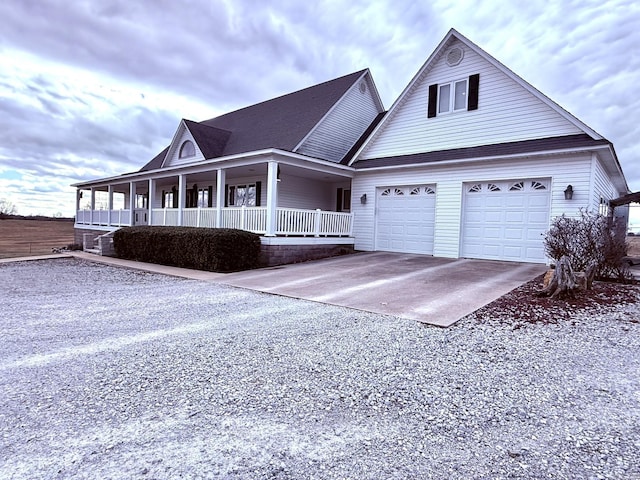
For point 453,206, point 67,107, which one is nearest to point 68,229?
point 67,107

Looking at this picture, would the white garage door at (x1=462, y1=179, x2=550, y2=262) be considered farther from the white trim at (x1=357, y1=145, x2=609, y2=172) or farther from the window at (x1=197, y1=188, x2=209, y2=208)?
the window at (x1=197, y1=188, x2=209, y2=208)

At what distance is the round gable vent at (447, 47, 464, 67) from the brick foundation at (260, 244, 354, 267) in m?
7.49

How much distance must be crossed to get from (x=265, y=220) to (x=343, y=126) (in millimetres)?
7007

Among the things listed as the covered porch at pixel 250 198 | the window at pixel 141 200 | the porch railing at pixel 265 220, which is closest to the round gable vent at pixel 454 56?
the covered porch at pixel 250 198

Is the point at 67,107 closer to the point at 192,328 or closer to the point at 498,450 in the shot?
the point at 192,328

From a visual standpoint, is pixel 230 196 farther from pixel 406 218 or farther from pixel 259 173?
pixel 406 218

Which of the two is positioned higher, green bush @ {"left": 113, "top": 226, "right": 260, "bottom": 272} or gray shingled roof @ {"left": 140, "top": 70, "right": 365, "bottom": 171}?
gray shingled roof @ {"left": 140, "top": 70, "right": 365, "bottom": 171}

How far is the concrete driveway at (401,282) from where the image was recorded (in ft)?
19.5

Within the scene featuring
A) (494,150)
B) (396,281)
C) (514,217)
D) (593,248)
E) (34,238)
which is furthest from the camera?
(34,238)

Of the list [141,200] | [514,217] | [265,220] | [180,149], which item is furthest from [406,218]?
[141,200]

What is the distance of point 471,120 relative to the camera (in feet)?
39.4

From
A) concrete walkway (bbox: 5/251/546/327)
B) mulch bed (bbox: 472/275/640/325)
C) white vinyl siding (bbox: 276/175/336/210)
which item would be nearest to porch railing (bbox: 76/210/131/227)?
concrete walkway (bbox: 5/251/546/327)

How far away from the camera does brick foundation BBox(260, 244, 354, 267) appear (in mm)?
11555

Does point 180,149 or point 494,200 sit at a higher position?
point 180,149
